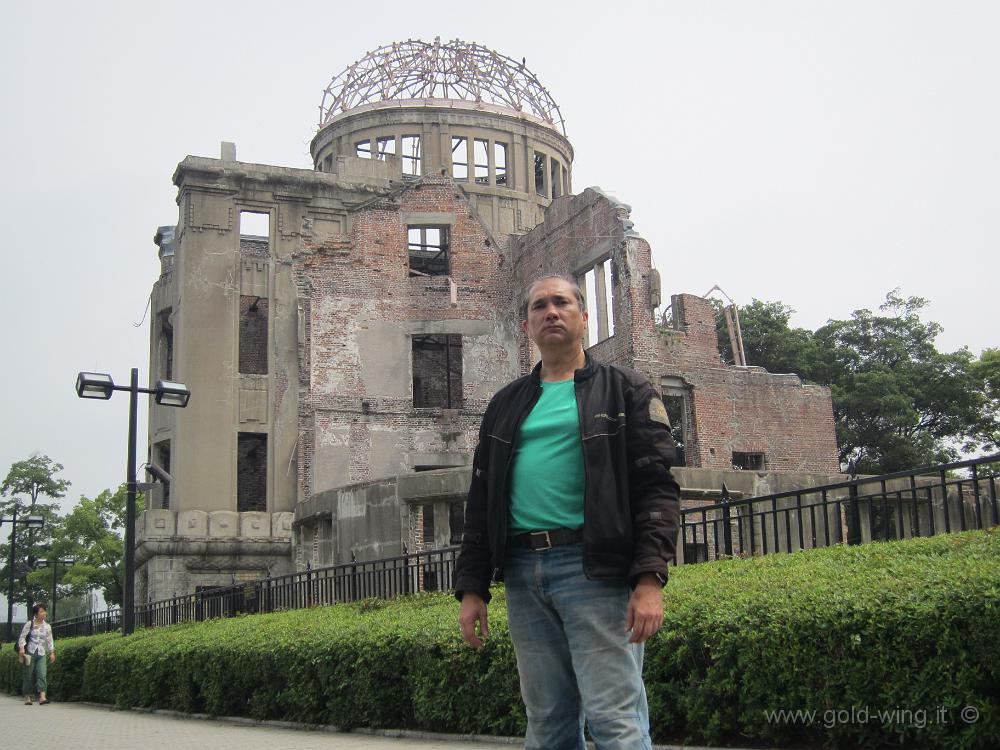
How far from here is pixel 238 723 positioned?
42.5 ft

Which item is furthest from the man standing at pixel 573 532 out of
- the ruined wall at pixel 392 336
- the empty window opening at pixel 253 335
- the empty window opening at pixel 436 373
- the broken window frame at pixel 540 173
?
the broken window frame at pixel 540 173

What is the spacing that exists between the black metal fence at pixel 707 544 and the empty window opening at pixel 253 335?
13.1 meters

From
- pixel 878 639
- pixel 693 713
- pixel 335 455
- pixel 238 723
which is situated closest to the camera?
pixel 878 639

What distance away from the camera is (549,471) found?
191 inches

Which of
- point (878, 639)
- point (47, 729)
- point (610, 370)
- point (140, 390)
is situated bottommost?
point (47, 729)

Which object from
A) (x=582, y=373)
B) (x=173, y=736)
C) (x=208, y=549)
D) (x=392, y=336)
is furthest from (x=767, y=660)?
(x=208, y=549)

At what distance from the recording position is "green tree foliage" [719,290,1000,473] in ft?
147

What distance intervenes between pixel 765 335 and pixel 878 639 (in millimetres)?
42478

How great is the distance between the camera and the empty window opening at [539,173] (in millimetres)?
47594

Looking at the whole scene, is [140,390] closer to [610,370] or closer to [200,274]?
[610,370]

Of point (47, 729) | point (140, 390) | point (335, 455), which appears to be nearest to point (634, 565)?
point (47, 729)

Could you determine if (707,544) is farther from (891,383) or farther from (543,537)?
(891,383)

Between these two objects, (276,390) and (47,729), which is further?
(276,390)

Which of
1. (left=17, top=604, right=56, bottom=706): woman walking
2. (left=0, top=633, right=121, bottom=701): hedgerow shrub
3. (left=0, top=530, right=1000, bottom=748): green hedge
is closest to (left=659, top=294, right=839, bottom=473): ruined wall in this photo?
(left=0, top=633, right=121, bottom=701): hedgerow shrub
